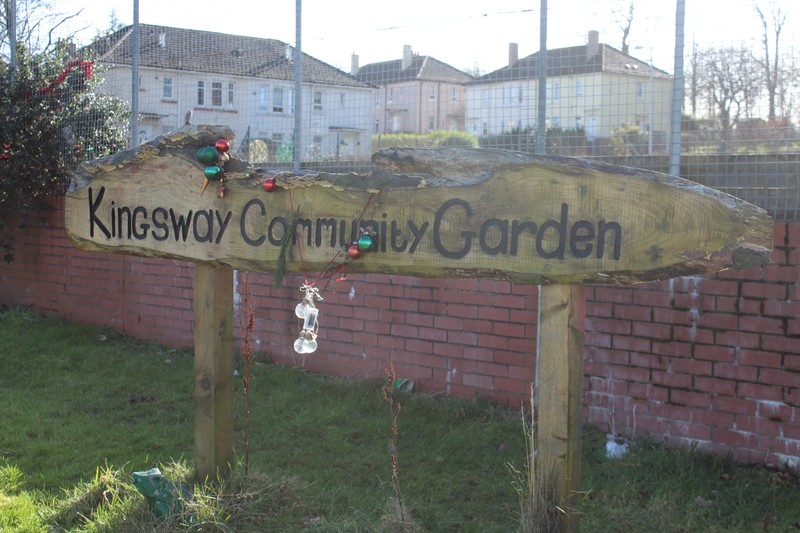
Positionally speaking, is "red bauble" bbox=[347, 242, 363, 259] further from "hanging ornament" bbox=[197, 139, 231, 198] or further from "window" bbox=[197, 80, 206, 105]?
"window" bbox=[197, 80, 206, 105]

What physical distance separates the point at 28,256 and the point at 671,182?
8.57 metres

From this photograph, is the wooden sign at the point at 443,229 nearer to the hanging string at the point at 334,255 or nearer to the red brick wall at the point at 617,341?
the hanging string at the point at 334,255

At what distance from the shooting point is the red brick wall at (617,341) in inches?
182

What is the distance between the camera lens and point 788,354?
4.55 metres

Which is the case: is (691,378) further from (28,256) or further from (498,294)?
(28,256)

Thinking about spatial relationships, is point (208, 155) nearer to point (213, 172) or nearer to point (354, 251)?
point (213, 172)

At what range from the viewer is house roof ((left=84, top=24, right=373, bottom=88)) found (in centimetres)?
740

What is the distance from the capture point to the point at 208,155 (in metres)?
3.79

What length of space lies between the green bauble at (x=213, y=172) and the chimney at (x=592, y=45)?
273 centimetres

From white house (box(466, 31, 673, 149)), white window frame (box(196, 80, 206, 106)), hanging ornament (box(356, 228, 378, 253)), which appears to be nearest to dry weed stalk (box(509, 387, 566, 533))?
hanging ornament (box(356, 228, 378, 253))

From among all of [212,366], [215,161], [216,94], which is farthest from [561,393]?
[216,94]

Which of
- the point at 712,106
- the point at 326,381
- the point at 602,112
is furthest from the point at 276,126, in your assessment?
the point at 712,106

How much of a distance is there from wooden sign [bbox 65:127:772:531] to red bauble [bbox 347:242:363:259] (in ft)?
0.11

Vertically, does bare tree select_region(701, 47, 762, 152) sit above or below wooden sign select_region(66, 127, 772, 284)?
above
